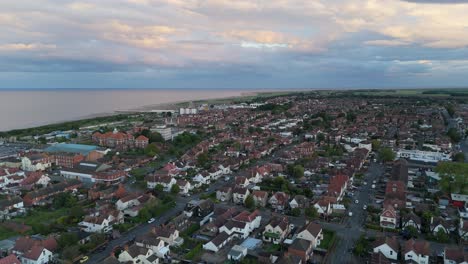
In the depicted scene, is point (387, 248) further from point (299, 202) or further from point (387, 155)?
point (387, 155)

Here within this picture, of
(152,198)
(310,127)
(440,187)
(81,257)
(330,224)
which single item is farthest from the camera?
(310,127)

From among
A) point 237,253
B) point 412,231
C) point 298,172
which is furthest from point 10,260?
point 298,172

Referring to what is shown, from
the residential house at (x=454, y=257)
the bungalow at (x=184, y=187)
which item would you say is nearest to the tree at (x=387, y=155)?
the residential house at (x=454, y=257)

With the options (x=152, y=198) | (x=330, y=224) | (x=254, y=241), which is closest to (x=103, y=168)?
(x=152, y=198)

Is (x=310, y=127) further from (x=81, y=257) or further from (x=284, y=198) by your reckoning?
(x=81, y=257)

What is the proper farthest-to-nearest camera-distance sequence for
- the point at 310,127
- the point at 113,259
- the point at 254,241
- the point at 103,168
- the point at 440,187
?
the point at 310,127 → the point at 103,168 → the point at 440,187 → the point at 254,241 → the point at 113,259

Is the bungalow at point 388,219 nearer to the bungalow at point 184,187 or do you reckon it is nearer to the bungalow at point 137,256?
the bungalow at point 137,256
